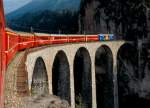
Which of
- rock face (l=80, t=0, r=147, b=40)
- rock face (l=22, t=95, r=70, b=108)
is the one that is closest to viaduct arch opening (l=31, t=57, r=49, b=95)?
rock face (l=22, t=95, r=70, b=108)

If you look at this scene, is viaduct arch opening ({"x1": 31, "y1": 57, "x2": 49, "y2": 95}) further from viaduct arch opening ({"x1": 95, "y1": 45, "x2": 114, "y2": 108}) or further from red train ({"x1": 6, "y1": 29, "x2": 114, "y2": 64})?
viaduct arch opening ({"x1": 95, "y1": 45, "x2": 114, "y2": 108})

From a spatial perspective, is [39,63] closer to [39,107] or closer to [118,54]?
[39,107]

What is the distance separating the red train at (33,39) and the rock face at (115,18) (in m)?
6.38

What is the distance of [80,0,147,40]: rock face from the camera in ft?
219

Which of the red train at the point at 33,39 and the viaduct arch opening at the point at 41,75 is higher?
the red train at the point at 33,39

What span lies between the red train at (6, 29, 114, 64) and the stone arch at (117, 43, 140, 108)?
15.8 ft

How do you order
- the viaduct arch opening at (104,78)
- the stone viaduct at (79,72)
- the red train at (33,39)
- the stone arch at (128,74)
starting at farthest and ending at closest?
the stone arch at (128,74) < the viaduct arch opening at (104,78) < the stone viaduct at (79,72) < the red train at (33,39)

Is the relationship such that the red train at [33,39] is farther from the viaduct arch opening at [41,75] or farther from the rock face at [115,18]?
the rock face at [115,18]

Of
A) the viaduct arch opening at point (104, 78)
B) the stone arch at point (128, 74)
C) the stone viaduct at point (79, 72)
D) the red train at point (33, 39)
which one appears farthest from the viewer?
the stone arch at point (128, 74)

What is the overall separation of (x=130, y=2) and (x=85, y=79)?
859 inches

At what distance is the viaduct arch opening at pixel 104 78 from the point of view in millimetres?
59406

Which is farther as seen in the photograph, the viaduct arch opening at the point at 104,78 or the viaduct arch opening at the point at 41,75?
the viaduct arch opening at the point at 104,78

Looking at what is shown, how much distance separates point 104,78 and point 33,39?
31703 millimetres

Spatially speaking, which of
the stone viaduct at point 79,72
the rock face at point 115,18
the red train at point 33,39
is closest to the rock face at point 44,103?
the red train at point 33,39
